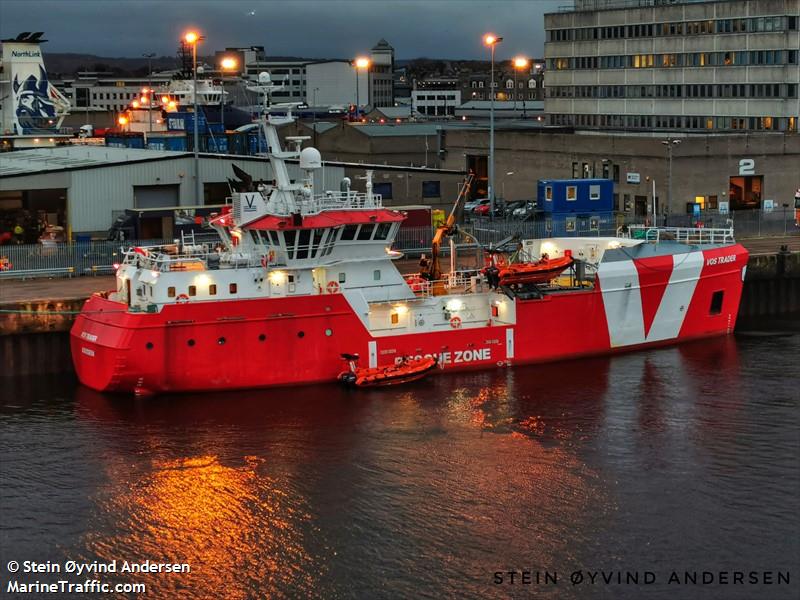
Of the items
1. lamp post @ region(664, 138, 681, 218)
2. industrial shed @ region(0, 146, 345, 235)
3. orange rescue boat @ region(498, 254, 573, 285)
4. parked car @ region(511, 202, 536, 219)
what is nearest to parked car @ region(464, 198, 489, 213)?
parked car @ region(511, 202, 536, 219)

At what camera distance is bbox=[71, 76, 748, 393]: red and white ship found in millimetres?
35219

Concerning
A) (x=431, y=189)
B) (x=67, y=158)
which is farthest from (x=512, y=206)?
(x=67, y=158)

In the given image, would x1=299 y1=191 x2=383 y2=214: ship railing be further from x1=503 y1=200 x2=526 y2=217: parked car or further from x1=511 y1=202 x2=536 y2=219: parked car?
x1=503 y1=200 x2=526 y2=217: parked car

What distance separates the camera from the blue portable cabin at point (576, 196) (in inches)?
2116

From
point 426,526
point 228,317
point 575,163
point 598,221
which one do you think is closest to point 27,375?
point 228,317

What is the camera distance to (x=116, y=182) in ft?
165

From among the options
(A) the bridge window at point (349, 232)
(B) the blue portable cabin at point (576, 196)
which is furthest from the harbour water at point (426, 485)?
(B) the blue portable cabin at point (576, 196)

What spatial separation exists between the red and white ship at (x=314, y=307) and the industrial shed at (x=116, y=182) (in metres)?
8.91

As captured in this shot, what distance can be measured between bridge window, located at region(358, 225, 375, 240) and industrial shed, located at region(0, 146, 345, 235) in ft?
28.1

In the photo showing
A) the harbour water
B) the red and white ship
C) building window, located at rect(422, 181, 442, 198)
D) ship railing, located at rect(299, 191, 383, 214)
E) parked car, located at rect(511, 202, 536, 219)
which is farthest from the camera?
building window, located at rect(422, 181, 442, 198)

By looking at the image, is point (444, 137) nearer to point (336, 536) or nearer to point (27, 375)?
point (27, 375)

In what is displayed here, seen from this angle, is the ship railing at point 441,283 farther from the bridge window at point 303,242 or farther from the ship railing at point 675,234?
the ship railing at point 675,234

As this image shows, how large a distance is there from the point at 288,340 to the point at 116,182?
17.5m

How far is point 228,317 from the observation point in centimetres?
3550
